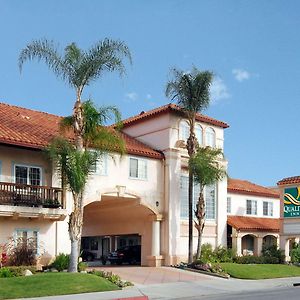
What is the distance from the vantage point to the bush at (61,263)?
26.7 meters

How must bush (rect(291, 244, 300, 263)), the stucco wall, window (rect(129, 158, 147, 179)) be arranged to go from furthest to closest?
the stucco wall → bush (rect(291, 244, 300, 263)) → window (rect(129, 158, 147, 179))

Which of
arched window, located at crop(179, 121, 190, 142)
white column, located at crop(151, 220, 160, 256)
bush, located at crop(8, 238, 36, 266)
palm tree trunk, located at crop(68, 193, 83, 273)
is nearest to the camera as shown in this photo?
palm tree trunk, located at crop(68, 193, 83, 273)

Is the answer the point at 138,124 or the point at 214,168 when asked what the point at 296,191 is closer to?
the point at 214,168

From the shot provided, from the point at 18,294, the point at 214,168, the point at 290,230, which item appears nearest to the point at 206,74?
the point at 214,168

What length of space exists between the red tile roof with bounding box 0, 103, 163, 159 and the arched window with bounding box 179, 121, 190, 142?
194cm

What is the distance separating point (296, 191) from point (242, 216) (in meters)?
6.08

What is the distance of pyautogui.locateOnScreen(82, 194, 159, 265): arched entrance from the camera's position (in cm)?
3412

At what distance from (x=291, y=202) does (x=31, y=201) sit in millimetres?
20625

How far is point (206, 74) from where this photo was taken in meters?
33.5

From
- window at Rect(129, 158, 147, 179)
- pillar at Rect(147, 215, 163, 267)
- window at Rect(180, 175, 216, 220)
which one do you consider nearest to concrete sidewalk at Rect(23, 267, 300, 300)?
pillar at Rect(147, 215, 163, 267)

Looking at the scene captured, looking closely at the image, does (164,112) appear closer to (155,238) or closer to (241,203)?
(155,238)

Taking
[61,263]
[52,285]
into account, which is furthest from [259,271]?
[52,285]

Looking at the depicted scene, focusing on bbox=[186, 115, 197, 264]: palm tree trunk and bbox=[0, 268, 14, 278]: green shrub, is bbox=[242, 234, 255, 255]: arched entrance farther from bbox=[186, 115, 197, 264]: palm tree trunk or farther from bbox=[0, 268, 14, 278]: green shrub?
bbox=[0, 268, 14, 278]: green shrub

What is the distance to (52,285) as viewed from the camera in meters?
21.1
